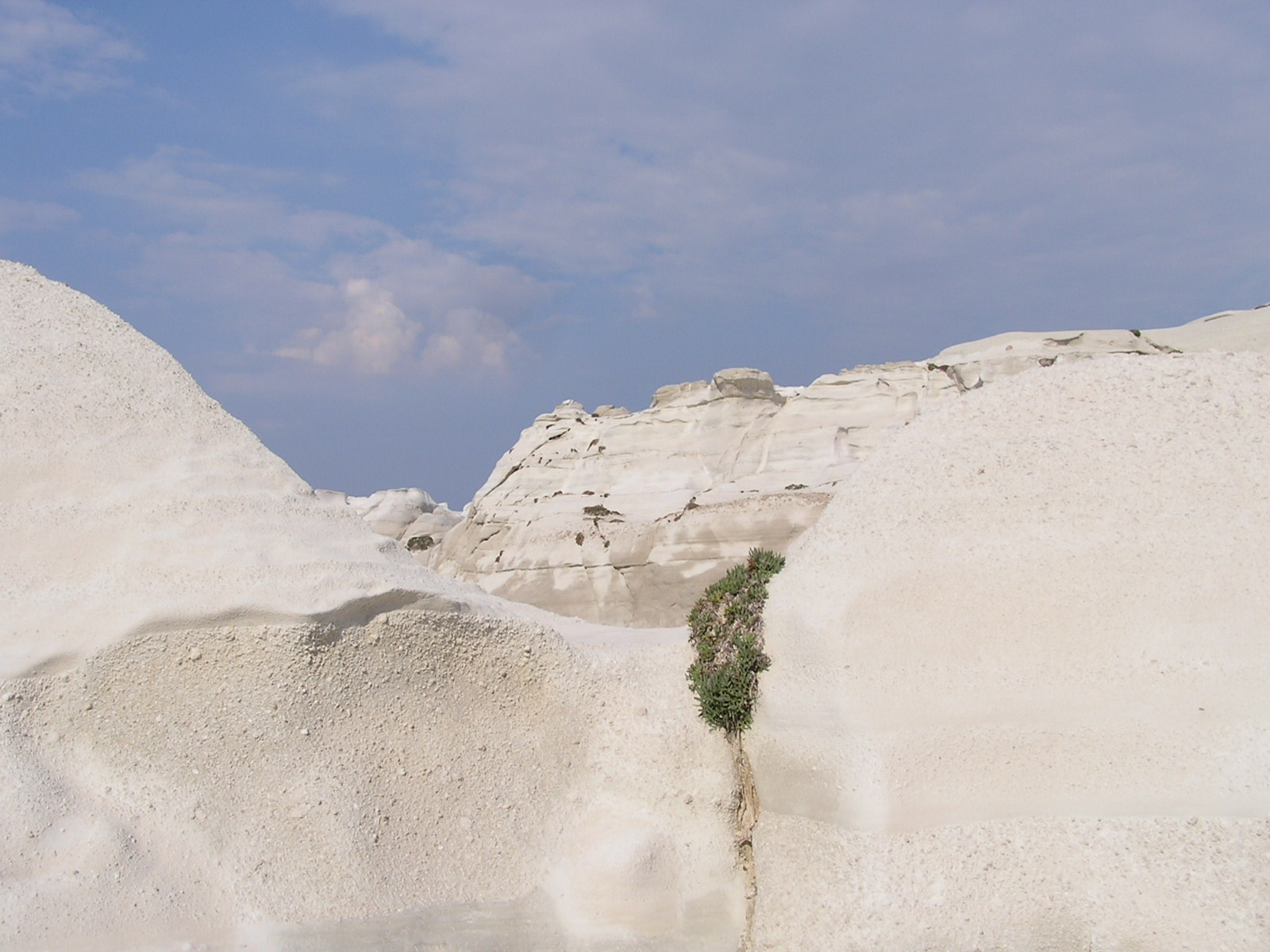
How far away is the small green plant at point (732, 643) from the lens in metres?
10.5

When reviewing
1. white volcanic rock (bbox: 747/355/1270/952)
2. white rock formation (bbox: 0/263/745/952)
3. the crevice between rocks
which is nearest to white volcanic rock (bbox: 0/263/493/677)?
white rock formation (bbox: 0/263/745/952)

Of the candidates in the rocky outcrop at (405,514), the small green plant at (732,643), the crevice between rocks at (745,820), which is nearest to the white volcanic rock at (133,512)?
the small green plant at (732,643)

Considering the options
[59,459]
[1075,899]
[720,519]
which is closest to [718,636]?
[1075,899]

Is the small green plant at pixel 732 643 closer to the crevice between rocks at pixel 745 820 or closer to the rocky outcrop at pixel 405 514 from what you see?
the crevice between rocks at pixel 745 820

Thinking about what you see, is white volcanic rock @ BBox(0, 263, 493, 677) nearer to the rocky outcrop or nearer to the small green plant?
the small green plant

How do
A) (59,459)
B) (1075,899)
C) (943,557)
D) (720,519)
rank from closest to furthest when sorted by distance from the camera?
(1075,899)
(943,557)
(59,459)
(720,519)

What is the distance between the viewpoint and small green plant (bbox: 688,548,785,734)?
1046cm

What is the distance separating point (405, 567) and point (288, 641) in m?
2.03

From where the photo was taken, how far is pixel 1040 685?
895 centimetres

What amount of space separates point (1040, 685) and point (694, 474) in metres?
17.4

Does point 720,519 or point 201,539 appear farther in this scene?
point 720,519

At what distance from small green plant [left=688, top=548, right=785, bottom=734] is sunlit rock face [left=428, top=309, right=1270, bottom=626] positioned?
961 centimetres

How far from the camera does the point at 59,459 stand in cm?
1095

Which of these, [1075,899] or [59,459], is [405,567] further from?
[1075,899]
